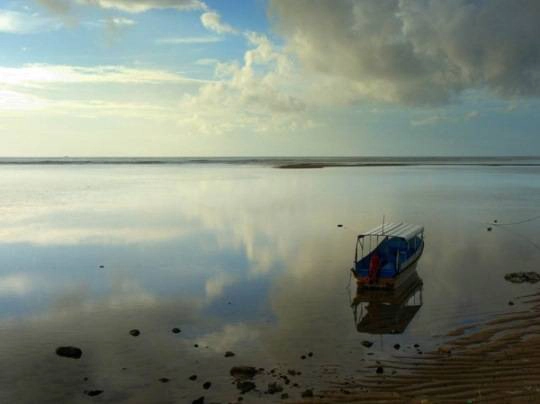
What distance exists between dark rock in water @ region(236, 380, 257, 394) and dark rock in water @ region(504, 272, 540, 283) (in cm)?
1580

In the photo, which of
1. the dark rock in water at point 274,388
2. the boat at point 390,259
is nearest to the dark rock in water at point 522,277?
the boat at point 390,259

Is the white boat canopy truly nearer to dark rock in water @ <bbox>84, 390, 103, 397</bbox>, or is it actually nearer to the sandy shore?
the sandy shore

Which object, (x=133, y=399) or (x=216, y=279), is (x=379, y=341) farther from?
(x=216, y=279)

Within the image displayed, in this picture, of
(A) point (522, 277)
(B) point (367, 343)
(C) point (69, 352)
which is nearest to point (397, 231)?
(A) point (522, 277)

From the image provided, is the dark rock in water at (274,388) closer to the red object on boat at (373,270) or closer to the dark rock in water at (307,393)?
the dark rock in water at (307,393)

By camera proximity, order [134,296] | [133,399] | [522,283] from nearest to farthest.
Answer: [133,399] < [134,296] < [522,283]

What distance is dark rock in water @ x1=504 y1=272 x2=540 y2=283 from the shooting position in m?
24.4

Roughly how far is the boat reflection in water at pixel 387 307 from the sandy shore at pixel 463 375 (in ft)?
8.02

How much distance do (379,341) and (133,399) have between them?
837 centimetres

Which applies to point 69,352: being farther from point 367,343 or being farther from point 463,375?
point 463,375

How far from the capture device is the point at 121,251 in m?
31.7

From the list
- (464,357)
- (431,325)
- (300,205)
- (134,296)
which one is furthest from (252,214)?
(464,357)

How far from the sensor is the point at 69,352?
16266 millimetres

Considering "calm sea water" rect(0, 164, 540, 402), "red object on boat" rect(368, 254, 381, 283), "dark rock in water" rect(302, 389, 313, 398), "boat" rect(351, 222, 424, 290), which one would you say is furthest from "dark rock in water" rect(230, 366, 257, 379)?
"red object on boat" rect(368, 254, 381, 283)
